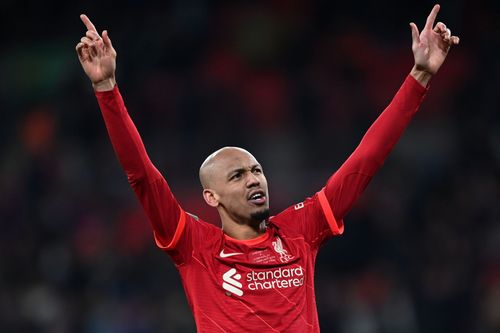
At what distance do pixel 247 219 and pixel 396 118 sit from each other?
0.86 metres

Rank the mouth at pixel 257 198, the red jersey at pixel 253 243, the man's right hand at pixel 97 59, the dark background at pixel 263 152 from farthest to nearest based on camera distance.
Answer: the dark background at pixel 263 152 → the mouth at pixel 257 198 → the red jersey at pixel 253 243 → the man's right hand at pixel 97 59

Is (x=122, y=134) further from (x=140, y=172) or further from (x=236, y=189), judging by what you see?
(x=236, y=189)

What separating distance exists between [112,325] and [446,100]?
14.9ft

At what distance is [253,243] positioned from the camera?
171 inches

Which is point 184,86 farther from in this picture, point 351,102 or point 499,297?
point 499,297

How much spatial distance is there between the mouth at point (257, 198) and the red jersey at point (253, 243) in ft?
0.48

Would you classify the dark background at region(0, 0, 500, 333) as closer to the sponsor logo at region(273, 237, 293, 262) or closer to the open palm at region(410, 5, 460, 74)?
the sponsor logo at region(273, 237, 293, 262)

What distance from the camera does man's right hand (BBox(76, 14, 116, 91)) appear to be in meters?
3.93

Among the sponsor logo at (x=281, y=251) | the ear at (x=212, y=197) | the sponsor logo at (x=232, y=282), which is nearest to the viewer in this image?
the sponsor logo at (x=232, y=282)

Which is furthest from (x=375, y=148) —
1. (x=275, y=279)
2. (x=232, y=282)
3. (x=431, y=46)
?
(x=232, y=282)

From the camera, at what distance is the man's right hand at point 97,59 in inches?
155

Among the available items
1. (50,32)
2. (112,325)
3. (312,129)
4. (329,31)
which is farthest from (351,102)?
(50,32)

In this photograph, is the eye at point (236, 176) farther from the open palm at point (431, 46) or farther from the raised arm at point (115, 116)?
the open palm at point (431, 46)

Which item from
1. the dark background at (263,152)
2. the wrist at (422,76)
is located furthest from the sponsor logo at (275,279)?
the dark background at (263,152)
